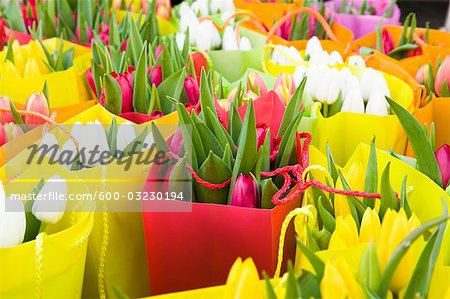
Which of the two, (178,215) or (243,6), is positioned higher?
(243,6)

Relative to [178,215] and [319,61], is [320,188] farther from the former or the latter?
[319,61]

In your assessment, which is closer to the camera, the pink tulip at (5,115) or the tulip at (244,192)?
the tulip at (244,192)

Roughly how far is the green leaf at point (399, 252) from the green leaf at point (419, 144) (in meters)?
0.25

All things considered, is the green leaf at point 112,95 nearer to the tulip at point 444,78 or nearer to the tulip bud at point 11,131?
the tulip bud at point 11,131

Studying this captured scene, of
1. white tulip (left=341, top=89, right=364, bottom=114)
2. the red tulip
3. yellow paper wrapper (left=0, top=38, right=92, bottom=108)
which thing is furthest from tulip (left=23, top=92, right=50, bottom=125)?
the red tulip

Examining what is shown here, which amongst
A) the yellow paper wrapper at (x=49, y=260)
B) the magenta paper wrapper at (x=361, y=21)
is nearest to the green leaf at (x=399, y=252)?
the yellow paper wrapper at (x=49, y=260)

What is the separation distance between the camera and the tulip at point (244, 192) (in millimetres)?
714

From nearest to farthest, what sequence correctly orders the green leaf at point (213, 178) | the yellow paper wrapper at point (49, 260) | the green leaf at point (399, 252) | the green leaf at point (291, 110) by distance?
the green leaf at point (399, 252) < the yellow paper wrapper at point (49, 260) < the green leaf at point (213, 178) < the green leaf at point (291, 110)

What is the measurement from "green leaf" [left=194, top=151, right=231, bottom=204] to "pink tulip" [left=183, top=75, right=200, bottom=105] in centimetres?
32

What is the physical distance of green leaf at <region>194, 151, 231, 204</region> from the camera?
0.73 meters

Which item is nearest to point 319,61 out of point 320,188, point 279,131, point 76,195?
point 279,131

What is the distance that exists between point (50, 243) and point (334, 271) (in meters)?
0.30

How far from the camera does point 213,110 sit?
824mm

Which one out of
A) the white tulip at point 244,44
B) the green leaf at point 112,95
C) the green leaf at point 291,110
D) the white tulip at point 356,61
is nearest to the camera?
the green leaf at point 291,110
